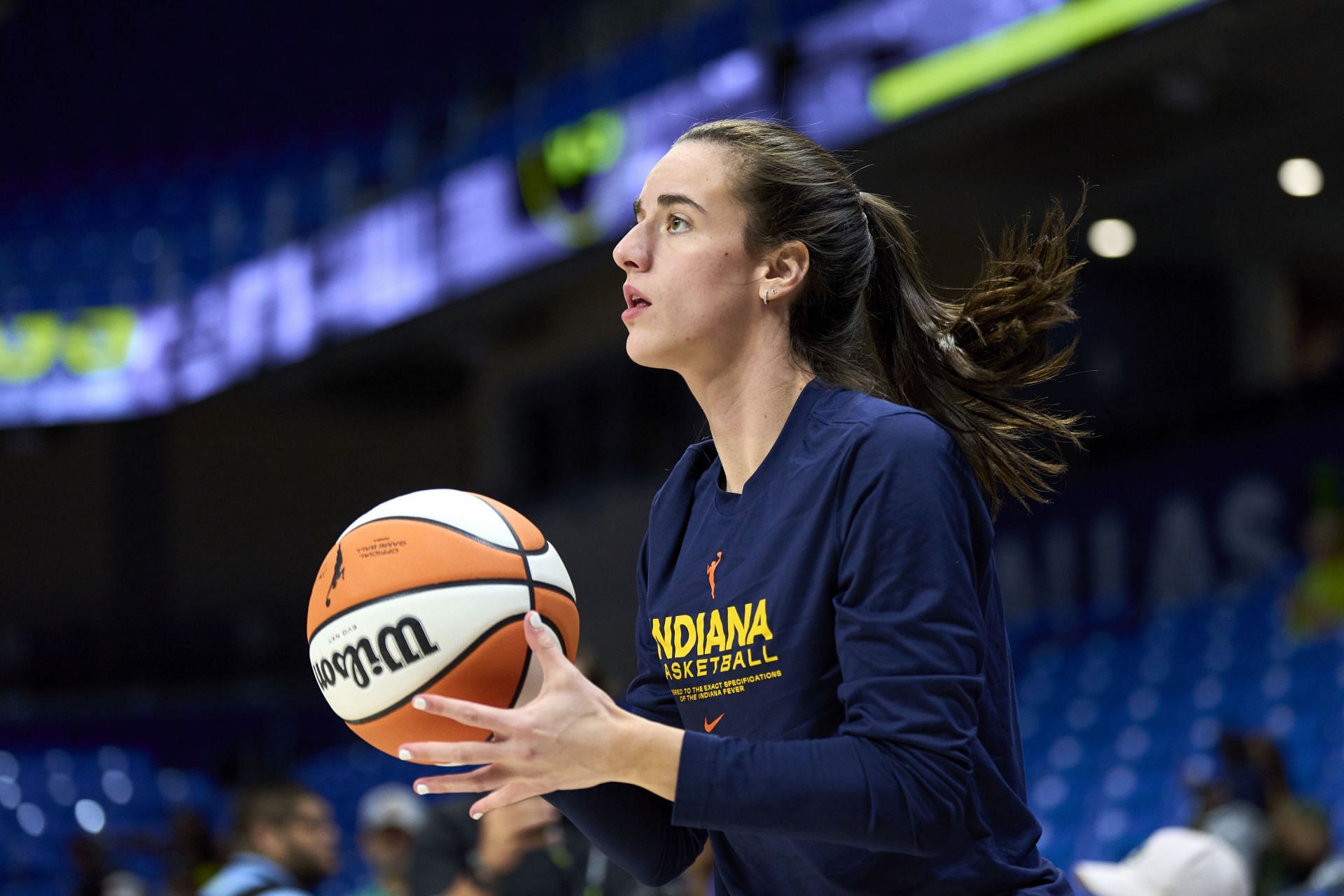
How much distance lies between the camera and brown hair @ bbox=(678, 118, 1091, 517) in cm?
211

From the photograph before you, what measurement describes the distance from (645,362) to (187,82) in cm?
2087

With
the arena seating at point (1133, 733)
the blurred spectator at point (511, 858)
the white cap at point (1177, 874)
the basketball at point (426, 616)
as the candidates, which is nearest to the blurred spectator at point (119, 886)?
the arena seating at point (1133, 733)

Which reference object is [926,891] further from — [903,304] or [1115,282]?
[1115,282]

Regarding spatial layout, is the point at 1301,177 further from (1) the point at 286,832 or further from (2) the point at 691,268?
(2) the point at 691,268

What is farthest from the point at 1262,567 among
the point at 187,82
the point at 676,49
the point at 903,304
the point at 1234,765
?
the point at 187,82

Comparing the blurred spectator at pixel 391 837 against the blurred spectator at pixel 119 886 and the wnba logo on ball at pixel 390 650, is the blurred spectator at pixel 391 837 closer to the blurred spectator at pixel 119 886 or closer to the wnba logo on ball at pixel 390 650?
the blurred spectator at pixel 119 886

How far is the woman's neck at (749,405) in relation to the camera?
2104 millimetres

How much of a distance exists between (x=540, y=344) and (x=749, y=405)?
1413 centimetres

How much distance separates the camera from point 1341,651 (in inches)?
327

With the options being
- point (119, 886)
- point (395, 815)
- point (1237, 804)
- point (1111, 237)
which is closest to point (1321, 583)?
point (1237, 804)

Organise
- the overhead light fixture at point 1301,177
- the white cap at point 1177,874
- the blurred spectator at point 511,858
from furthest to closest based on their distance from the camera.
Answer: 1. the overhead light fixture at point 1301,177
2. the blurred spectator at point 511,858
3. the white cap at point 1177,874

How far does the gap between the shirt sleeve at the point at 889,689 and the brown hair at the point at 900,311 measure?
28 centimetres

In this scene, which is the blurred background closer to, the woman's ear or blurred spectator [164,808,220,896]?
blurred spectator [164,808,220,896]

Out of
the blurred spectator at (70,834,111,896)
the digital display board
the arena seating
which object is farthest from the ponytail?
the blurred spectator at (70,834,111,896)
